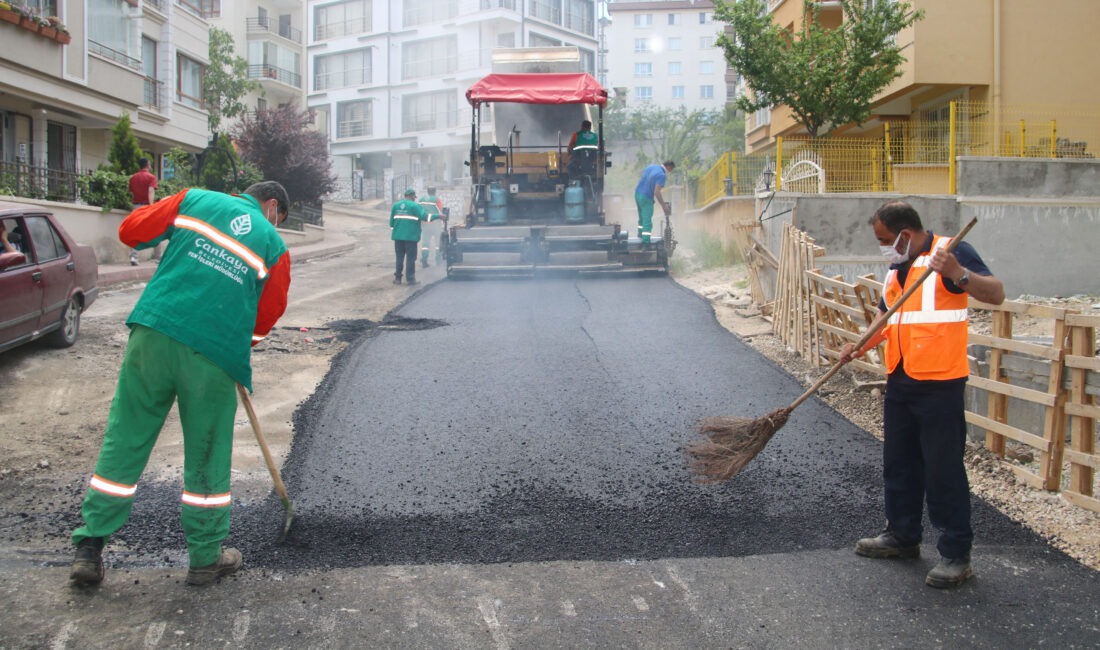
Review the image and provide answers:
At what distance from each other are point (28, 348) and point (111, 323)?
4.72 feet

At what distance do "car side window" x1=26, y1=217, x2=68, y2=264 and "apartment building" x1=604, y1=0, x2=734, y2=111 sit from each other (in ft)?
193

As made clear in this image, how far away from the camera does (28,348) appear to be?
26.8 feet

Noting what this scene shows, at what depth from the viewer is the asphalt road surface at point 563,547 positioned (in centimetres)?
346

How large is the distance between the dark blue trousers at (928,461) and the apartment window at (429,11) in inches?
1571

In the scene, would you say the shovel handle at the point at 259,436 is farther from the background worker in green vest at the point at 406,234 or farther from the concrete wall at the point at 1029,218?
the background worker in green vest at the point at 406,234

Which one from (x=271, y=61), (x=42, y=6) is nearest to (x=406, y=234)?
(x=42, y=6)

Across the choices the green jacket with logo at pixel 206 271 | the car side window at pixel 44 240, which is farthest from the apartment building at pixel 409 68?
the green jacket with logo at pixel 206 271

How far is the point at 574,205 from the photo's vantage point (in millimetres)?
15023

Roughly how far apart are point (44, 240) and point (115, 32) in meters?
13.2

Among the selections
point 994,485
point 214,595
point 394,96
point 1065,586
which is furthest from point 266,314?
point 394,96

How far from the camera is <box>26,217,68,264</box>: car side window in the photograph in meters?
8.02

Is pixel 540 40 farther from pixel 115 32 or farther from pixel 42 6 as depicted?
pixel 42 6

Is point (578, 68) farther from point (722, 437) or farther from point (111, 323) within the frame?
point (722, 437)

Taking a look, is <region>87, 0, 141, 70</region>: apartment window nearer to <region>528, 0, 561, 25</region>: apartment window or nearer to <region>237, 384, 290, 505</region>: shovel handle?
<region>237, 384, 290, 505</region>: shovel handle
